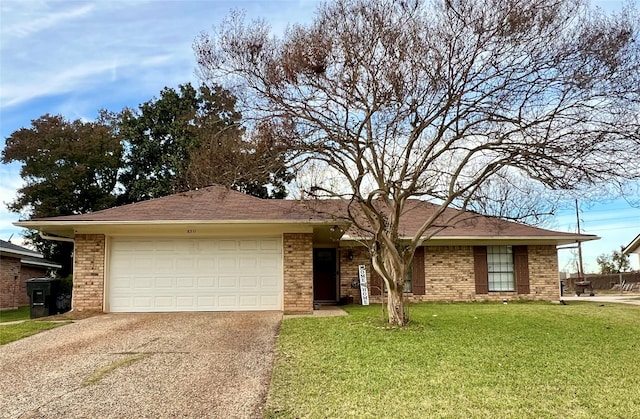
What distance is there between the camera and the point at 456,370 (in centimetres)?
630

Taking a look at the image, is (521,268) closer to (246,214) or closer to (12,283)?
(246,214)

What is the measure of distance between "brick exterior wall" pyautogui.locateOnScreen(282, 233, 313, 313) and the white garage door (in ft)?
1.17

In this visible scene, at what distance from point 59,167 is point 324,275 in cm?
1637

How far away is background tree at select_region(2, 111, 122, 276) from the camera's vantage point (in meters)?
25.2

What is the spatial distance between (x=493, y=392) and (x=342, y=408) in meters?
1.71

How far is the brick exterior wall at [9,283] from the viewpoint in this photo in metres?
18.6

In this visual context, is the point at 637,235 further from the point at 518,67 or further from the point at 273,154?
the point at 273,154

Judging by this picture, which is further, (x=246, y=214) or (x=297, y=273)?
(x=246, y=214)

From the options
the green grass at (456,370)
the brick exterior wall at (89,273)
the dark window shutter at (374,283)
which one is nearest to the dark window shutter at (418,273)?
the dark window shutter at (374,283)

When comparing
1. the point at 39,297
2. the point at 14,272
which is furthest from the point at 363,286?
the point at 14,272

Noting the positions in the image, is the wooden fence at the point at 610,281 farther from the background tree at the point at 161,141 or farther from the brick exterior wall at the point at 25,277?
the brick exterior wall at the point at 25,277

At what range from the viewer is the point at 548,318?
37.1 feet

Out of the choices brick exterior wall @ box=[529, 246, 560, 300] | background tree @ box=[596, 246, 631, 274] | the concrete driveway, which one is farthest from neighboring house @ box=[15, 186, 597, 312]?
background tree @ box=[596, 246, 631, 274]

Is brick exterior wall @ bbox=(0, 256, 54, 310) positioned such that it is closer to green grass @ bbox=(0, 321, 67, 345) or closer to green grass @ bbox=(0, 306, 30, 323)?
green grass @ bbox=(0, 306, 30, 323)
